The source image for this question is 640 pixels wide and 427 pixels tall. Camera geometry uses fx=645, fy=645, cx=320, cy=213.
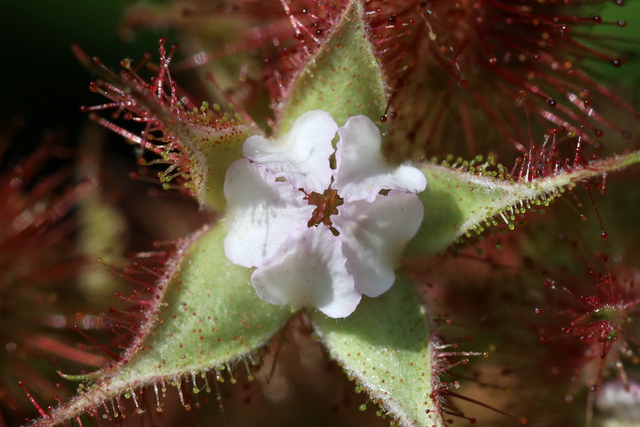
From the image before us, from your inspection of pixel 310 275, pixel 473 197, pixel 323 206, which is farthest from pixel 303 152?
pixel 473 197

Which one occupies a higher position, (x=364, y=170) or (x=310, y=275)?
(x=364, y=170)

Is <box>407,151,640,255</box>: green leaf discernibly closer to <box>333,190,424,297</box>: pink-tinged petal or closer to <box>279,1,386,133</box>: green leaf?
<box>333,190,424,297</box>: pink-tinged petal

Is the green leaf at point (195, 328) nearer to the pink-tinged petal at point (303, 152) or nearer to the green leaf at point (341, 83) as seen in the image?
the pink-tinged petal at point (303, 152)

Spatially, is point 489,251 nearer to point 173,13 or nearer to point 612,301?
point 612,301

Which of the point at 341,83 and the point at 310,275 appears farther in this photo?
the point at 341,83

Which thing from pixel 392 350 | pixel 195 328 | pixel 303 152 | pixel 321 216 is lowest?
pixel 392 350

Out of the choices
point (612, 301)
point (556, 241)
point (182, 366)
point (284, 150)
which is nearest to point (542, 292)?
point (556, 241)

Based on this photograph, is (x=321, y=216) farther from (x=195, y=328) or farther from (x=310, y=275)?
(x=195, y=328)
